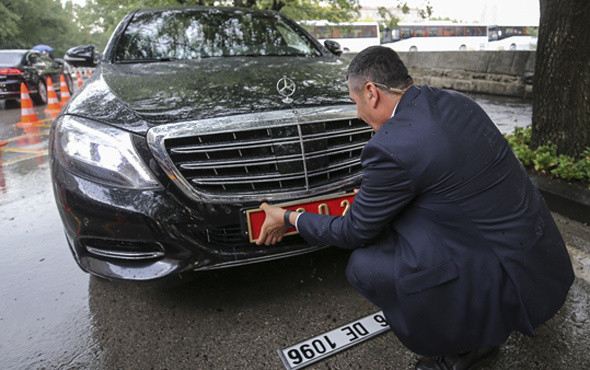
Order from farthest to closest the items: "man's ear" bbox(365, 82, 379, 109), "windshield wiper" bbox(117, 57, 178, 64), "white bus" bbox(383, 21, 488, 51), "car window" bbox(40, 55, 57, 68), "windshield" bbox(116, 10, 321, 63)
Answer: "white bus" bbox(383, 21, 488, 51)
"car window" bbox(40, 55, 57, 68)
"windshield" bbox(116, 10, 321, 63)
"windshield wiper" bbox(117, 57, 178, 64)
"man's ear" bbox(365, 82, 379, 109)

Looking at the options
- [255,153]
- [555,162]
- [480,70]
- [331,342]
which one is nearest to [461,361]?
[331,342]

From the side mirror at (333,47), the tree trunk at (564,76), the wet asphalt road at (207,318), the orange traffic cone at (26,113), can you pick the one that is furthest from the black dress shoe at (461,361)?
the orange traffic cone at (26,113)

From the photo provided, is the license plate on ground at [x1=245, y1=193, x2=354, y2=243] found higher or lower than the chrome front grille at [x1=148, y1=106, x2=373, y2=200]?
lower

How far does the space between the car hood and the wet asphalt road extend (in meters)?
0.85

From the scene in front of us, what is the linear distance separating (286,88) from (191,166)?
72 centimetres

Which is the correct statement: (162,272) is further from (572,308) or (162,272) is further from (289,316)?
(572,308)

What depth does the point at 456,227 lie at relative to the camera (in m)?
1.63

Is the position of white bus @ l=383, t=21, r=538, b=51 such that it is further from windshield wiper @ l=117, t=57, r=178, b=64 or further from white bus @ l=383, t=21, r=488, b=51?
windshield wiper @ l=117, t=57, r=178, b=64

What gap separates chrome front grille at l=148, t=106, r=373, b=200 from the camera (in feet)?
7.07

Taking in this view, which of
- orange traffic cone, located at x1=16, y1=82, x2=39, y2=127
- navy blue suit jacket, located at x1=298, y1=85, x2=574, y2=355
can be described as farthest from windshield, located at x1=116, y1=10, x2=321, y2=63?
orange traffic cone, located at x1=16, y1=82, x2=39, y2=127

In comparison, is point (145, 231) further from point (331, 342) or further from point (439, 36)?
point (439, 36)

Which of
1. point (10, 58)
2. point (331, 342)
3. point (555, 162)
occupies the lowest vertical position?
point (331, 342)

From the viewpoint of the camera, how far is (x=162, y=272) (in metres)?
2.15

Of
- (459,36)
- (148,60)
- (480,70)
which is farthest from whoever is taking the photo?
(459,36)
